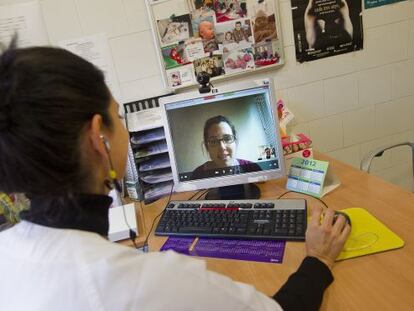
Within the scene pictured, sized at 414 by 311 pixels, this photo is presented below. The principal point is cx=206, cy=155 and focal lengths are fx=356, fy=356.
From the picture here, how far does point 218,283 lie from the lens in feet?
2.05

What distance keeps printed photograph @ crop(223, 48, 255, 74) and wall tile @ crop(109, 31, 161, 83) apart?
12.6 inches

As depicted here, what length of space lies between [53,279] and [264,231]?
623 mm

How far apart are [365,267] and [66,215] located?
2.29 ft

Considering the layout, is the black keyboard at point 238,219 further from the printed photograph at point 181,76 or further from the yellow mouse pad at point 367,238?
the printed photograph at point 181,76

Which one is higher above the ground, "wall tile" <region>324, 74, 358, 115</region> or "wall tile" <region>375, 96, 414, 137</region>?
"wall tile" <region>324, 74, 358, 115</region>

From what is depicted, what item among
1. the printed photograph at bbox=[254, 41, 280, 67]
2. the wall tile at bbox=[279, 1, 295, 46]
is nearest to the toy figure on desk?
the printed photograph at bbox=[254, 41, 280, 67]

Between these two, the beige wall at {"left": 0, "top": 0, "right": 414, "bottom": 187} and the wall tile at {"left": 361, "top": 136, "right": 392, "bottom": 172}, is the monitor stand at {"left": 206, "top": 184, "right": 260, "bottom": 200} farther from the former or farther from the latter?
the wall tile at {"left": 361, "top": 136, "right": 392, "bottom": 172}

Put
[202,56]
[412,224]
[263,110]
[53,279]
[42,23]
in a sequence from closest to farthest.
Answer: [53,279]
[412,224]
[263,110]
[42,23]
[202,56]

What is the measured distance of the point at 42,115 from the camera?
1.88ft

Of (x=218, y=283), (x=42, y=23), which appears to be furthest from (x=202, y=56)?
(x=218, y=283)

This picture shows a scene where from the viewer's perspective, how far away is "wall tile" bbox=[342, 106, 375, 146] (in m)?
1.91

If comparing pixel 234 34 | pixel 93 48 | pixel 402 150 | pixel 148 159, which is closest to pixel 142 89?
pixel 93 48

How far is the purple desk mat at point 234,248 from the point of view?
A: 96 centimetres

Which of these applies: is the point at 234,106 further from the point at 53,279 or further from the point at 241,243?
the point at 53,279
